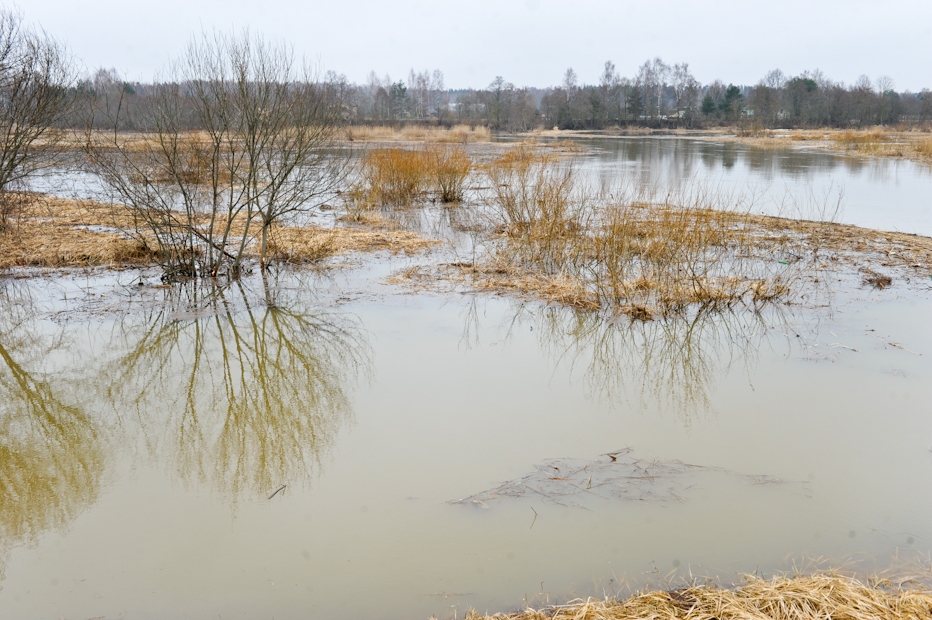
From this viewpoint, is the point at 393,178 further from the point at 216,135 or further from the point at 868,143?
the point at 868,143

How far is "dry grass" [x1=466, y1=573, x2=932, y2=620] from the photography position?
265 centimetres

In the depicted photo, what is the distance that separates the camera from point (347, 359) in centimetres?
602

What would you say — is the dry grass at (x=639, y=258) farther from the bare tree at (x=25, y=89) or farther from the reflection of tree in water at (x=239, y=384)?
the bare tree at (x=25, y=89)

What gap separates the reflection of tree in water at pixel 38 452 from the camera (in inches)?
144

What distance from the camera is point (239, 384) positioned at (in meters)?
5.50

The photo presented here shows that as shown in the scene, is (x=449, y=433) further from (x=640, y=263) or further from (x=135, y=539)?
(x=640, y=263)

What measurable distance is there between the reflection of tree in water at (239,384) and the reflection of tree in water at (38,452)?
403 millimetres

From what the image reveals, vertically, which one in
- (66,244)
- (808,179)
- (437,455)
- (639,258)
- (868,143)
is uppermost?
(868,143)

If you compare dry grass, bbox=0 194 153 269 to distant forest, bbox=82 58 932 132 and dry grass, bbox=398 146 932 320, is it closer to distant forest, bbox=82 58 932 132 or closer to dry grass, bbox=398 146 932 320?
dry grass, bbox=398 146 932 320

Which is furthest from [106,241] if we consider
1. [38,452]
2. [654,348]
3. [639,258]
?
[654,348]

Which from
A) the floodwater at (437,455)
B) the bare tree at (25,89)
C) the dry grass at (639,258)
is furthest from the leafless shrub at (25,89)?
the dry grass at (639,258)

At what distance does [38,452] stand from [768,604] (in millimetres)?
4536

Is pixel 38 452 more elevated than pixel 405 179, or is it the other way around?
pixel 405 179

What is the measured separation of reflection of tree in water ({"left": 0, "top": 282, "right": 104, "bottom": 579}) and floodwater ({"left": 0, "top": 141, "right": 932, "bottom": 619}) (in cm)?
2
